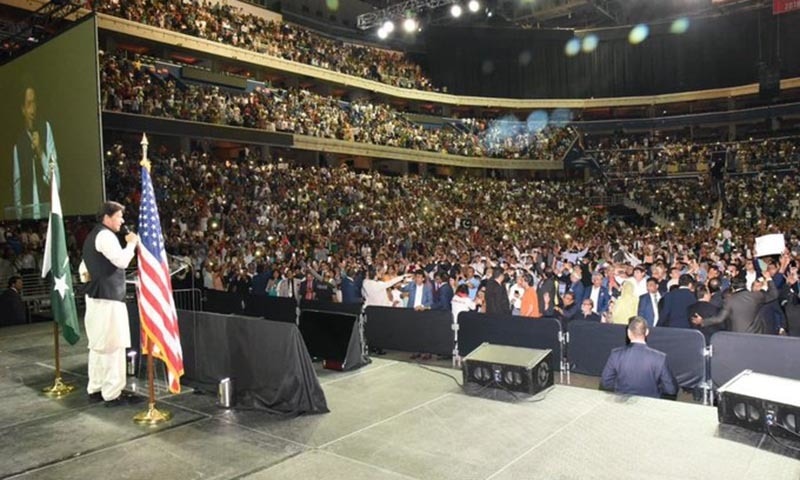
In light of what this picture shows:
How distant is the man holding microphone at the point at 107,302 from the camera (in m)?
6.38

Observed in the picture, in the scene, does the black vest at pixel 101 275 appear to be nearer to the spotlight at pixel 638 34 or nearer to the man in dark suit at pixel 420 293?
the man in dark suit at pixel 420 293

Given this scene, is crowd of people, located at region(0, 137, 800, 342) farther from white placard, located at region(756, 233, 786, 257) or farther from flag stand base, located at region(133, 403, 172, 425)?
flag stand base, located at region(133, 403, 172, 425)

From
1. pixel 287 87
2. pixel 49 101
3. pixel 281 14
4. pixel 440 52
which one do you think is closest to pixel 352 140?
pixel 287 87

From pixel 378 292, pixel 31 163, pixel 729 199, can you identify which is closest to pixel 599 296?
pixel 378 292

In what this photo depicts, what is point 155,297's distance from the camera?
6.07 meters

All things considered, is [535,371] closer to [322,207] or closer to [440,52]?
[322,207]

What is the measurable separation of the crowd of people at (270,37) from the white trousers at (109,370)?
19884 mm

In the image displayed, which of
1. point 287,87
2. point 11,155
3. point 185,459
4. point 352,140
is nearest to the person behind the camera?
point 185,459

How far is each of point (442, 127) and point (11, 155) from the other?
113 feet

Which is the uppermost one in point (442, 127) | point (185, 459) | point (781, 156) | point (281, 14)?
point (281, 14)

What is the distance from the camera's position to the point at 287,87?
35.1 meters

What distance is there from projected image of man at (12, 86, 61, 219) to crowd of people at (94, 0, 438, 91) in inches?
488

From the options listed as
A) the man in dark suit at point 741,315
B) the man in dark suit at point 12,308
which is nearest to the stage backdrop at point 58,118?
the man in dark suit at point 12,308

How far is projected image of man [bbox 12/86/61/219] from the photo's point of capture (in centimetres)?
1119
